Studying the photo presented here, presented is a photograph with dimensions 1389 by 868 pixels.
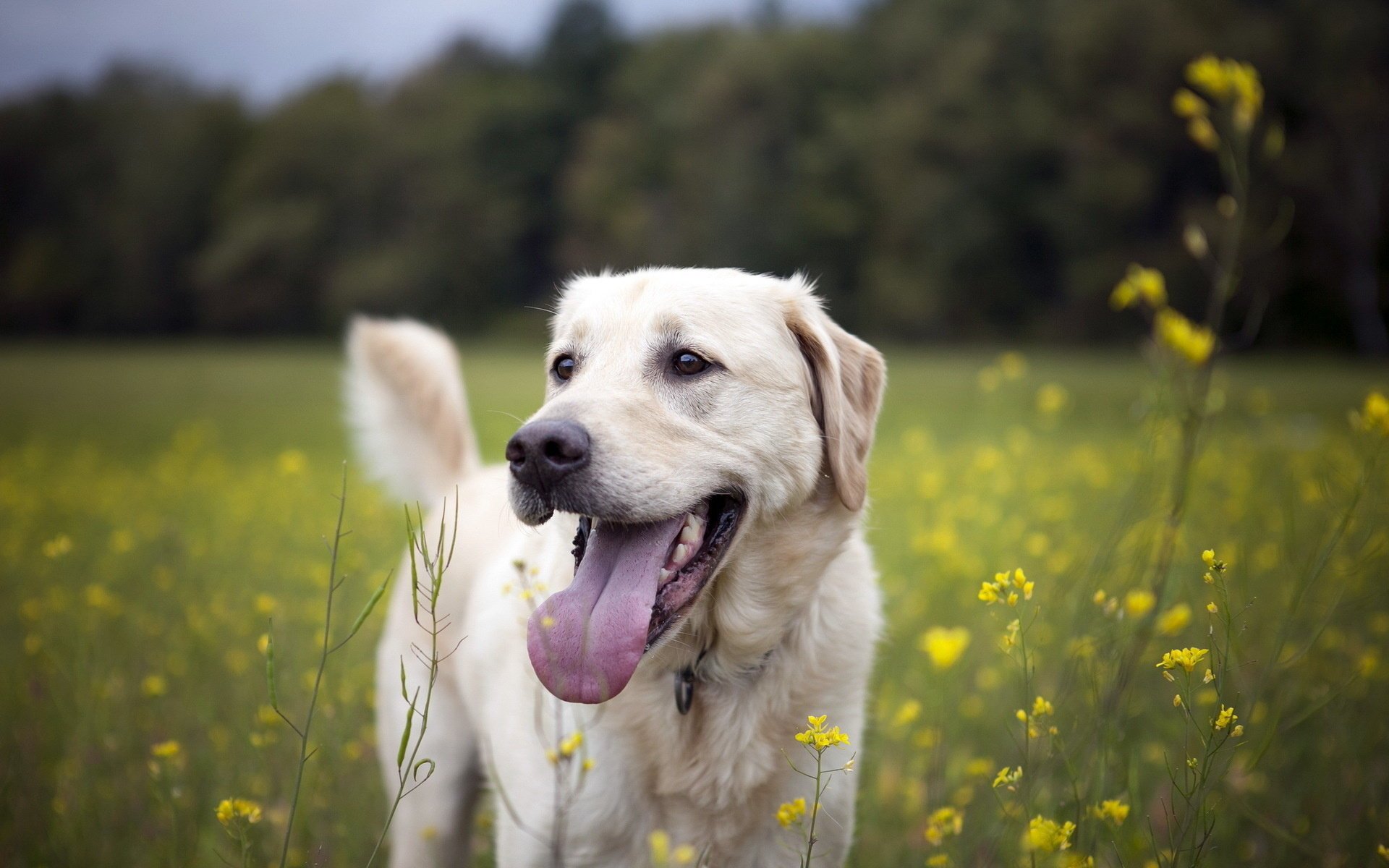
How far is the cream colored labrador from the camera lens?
6.95 ft

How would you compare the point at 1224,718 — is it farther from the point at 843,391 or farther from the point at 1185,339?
the point at 843,391

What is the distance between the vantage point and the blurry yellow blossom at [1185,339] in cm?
188

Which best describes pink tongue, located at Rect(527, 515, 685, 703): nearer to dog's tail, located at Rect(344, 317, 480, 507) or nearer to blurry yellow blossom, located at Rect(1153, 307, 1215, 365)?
blurry yellow blossom, located at Rect(1153, 307, 1215, 365)

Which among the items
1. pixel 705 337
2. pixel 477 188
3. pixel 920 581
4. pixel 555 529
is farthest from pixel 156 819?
pixel 477 188

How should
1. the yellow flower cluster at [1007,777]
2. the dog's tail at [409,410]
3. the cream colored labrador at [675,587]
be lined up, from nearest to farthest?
the yellow flower cluster at [1007,777], the cream colored labrador at [675,587], the dog's tail at [409,410]

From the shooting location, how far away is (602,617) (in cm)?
209

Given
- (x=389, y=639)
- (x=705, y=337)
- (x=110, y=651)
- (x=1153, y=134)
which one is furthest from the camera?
(x=1153, y=134)

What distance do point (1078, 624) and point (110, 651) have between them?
14.1 ft

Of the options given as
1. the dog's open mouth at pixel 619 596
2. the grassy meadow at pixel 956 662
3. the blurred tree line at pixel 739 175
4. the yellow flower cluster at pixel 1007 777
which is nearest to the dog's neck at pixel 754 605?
the dog's open mouth at pixel 619 596

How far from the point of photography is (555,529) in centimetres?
252

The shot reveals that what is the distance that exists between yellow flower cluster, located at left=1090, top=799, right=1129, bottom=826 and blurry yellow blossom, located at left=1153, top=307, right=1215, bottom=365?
0.95 m

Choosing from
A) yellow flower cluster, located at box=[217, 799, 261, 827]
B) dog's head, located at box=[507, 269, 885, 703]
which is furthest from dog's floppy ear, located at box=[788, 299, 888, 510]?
yellow flower cluster, located at box=[217, 799, 261, 827]

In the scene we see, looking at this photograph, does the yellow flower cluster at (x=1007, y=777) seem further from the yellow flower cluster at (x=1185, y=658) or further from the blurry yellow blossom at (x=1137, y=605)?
the blurry yellow blossom at (x=1137, y=605)

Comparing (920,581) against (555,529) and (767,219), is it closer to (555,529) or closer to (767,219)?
(555,529)
